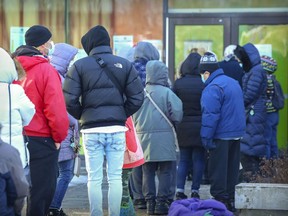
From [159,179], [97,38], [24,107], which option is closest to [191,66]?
[159,179]

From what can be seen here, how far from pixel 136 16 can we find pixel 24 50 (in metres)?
6.06

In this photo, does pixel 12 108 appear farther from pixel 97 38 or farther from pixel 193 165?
pixel 193 165

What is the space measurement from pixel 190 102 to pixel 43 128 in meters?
2.66

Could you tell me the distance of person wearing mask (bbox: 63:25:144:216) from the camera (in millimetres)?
7906

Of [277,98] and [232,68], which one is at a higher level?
[232,68]

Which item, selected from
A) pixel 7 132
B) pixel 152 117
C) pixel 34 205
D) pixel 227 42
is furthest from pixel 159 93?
pixel 227 42

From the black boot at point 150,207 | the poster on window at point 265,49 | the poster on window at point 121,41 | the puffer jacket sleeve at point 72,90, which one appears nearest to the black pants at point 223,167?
the black boot at point 150,207

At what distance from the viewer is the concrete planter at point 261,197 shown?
8375 millimetres

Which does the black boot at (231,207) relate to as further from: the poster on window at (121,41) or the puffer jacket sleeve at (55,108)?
the poster on window at (121,41)

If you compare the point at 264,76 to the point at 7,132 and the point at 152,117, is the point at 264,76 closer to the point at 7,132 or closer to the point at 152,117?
the point at 152,117

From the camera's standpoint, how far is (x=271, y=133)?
41.0 feet

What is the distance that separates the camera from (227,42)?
1385 centimetres

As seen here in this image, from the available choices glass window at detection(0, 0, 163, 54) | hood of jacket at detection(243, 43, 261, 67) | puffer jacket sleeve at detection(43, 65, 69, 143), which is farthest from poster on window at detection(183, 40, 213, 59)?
puffer jacket sleeve at detection(43, 65, 69, 143)

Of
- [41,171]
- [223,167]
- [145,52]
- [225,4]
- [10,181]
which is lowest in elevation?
[223,167]
